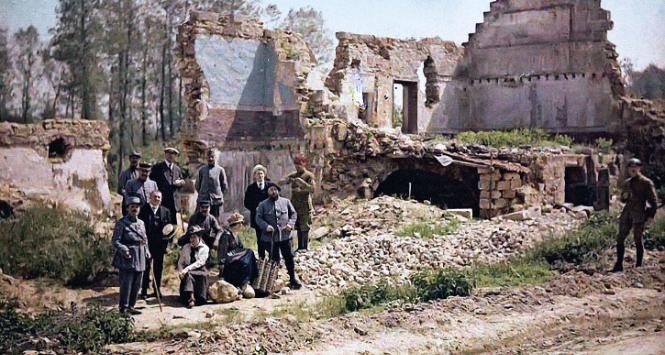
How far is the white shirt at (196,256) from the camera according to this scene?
8.93 metres

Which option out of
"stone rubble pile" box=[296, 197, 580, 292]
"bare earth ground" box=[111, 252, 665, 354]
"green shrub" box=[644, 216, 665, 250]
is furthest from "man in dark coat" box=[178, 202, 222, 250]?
"green shrub" box=[644, 216, 665, 250]

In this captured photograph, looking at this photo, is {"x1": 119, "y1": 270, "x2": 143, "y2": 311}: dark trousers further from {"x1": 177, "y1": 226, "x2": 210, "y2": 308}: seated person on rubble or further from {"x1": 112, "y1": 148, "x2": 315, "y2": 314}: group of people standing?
{"x1": 177, "y1": 226, "x2": 210, "y2": 308}: seated person on rubble

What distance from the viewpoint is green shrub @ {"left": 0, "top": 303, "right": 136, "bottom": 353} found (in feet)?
24.6

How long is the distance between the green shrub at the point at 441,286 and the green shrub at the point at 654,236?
9.93 feet

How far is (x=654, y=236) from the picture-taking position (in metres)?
11.7

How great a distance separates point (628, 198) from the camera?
35.1 ft

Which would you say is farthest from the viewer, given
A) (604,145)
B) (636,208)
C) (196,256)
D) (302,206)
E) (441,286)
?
(604,145)

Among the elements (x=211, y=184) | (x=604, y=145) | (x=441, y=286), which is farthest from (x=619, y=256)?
(x=604, y=145)

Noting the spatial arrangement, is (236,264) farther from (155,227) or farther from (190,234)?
(155,227)

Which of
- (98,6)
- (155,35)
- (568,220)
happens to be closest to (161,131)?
(155,35)

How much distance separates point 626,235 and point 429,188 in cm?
458

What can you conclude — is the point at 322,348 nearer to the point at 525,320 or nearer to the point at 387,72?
the point at 525,320

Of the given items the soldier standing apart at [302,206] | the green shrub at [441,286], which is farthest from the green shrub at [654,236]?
the soldier standing apart at [302,206]

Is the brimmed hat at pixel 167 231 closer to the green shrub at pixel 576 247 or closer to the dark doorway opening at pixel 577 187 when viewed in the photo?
the green shrub at pixel 576 247
